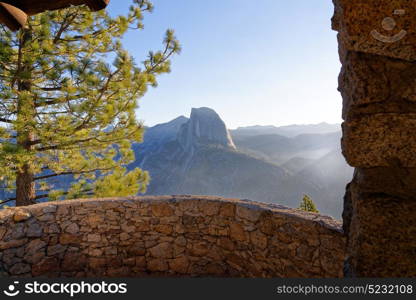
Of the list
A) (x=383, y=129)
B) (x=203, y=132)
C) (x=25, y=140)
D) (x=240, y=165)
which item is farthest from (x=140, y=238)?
(x=203, y=132)

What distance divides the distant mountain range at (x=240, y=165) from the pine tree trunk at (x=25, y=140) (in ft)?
112

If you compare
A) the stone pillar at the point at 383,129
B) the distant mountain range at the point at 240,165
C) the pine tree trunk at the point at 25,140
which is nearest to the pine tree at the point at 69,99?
the pine tree trunk at the point at 25,140

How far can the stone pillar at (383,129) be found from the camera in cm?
107

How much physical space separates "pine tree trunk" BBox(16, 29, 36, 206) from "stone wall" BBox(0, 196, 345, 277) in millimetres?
2283

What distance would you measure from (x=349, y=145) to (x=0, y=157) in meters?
5.79

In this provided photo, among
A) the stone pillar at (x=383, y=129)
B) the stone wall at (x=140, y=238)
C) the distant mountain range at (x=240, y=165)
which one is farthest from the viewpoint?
the distant mountain range at (x=240, y=165)

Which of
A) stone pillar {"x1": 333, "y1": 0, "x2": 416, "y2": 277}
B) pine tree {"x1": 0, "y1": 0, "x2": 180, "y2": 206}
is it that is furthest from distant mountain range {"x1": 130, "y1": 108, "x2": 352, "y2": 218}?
stone pillar {"x1": 333, "y1": 0, "x2": 416, "y2": 277}

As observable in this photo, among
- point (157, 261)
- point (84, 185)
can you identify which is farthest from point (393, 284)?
point (84, 185)

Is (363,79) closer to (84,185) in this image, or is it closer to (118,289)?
(118,289)

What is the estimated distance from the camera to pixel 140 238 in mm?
3557

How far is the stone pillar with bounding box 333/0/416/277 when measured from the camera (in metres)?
1.07

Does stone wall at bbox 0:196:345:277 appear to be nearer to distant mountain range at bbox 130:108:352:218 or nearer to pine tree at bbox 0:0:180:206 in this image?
pine tree at bbox 0:0:180:206

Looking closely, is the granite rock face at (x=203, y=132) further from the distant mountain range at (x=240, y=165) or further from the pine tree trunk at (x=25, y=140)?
the pine tree trunk at (x=25, y=140)

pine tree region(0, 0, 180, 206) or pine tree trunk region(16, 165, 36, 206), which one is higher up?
pine tree region(0, 0, 180, 206)
